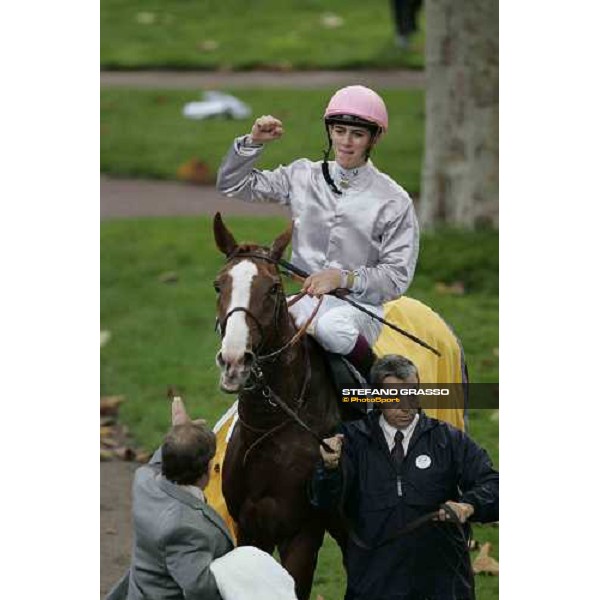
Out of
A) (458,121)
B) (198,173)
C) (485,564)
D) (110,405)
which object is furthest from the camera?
(110,405)

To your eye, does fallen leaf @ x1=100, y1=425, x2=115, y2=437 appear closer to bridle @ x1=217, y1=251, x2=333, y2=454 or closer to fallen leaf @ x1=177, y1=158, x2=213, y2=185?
fallen leaf @ x1=177, y1=158, x2=213, y2=185

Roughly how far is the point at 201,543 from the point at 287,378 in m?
0.78

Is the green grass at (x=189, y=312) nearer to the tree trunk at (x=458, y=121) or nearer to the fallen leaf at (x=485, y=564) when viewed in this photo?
the fallen leaf at (x=485, y=564)

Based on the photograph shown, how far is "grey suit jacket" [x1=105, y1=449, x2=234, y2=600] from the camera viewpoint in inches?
250

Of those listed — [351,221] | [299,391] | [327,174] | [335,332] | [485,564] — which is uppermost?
[327,174]

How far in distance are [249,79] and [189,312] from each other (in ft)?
4.59

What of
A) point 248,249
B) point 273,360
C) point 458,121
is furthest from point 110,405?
point 248,249

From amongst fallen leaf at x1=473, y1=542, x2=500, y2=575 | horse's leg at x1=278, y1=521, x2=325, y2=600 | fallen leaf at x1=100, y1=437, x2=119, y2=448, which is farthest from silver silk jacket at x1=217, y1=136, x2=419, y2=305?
fallen leaf at x1=100, y1=437, x2=119, y2=448

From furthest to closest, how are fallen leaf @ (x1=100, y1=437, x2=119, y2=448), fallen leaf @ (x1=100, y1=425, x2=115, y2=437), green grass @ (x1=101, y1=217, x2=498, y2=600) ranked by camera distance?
fallen leaf @ (x1=100, y1=425, x2=115, y2=437), fallen leaf @ (x1=100, y1=437, x2=119, y2=448), green grass @ (x1=101, y1=217, x2=498, y2=600)

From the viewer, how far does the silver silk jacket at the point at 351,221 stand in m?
7.04

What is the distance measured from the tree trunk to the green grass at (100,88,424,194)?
0.52ft

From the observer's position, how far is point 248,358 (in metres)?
6.48

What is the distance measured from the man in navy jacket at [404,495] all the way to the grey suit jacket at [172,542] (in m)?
0.55

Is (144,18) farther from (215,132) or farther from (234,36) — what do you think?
(215,132)
